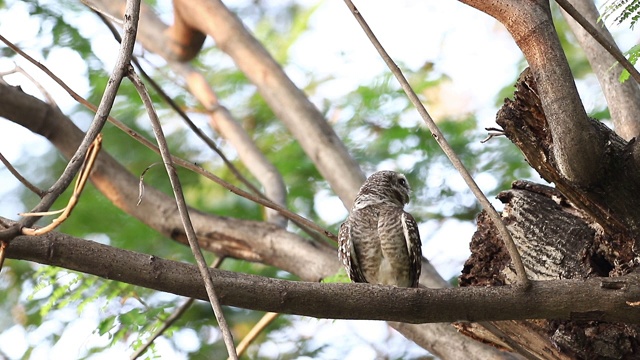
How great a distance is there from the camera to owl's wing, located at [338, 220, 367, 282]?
391 cm

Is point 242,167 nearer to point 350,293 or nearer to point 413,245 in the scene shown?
point 413,245

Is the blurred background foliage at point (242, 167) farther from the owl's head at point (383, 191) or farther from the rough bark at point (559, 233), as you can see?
the rough bark at point (559, 233)

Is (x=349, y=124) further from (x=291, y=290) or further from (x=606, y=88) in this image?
(x=291, y=290)

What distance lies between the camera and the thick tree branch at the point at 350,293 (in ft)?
6.70

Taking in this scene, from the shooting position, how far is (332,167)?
490 centimetres

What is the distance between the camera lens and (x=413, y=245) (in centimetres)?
383

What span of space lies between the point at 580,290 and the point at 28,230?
1.61 metres

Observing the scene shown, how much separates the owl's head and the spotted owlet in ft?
0.30

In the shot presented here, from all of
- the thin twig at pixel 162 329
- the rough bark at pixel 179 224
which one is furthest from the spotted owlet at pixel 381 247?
the thin twig at pixel 162 329

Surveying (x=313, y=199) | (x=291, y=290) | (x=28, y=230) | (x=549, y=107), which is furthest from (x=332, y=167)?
(x=28, y=230)

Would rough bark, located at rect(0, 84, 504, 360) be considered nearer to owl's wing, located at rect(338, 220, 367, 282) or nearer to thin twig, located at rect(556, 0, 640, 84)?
owl's wing, located at rect(338, 220, 367, 282)

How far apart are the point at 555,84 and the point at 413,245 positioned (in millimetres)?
1415

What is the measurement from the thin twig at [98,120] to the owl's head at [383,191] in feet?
7.85

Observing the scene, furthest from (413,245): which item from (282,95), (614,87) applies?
(282,95)
